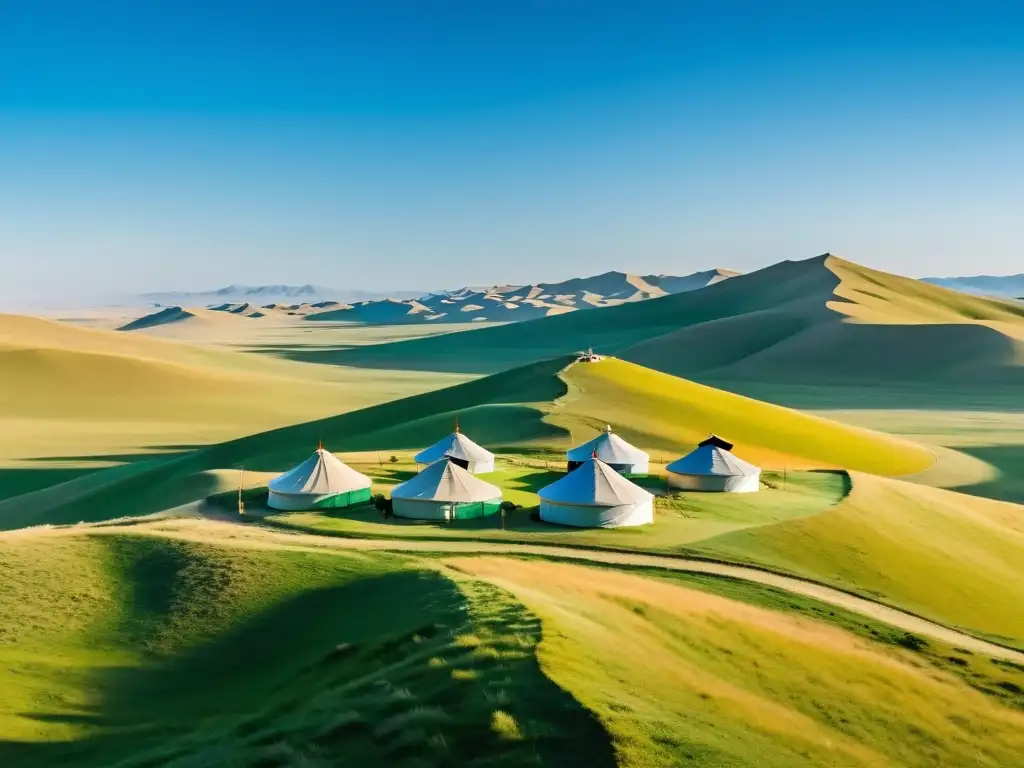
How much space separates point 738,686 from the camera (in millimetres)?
18359

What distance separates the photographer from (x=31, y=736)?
16.3m

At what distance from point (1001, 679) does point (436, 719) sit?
14.9 m

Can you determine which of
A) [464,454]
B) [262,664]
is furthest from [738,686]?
[464,454]

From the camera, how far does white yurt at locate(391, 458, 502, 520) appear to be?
114 ft

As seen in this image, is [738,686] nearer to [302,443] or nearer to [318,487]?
[318,487]

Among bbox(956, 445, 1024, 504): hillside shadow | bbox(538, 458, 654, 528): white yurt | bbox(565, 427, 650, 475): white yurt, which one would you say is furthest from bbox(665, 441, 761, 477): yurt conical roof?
bbox(956, 445, 1024, 504): hillside shadow

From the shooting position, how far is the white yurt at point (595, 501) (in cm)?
3359

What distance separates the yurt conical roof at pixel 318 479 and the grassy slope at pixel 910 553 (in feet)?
46.7

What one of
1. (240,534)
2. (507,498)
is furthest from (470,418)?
(240,534)

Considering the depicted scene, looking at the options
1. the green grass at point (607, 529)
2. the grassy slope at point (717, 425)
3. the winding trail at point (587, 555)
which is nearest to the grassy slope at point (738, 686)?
the winding trail at point (587, 555)

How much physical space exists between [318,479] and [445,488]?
5.26 metres

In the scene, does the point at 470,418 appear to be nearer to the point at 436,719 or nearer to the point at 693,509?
the point at 693,509

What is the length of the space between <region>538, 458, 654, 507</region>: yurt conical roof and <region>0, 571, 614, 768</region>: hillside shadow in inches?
447

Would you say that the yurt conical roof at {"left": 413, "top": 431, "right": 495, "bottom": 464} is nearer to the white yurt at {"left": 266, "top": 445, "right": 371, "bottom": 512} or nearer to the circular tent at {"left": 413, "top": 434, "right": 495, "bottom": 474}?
the circular tent at {"left": 413, "top": 434, "right": 495, "bottom": 474}
